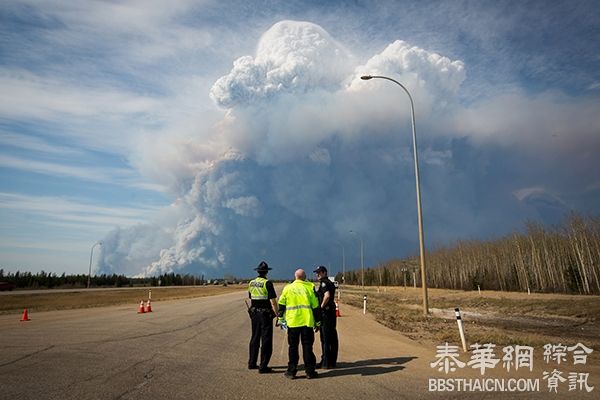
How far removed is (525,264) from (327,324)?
66197mm

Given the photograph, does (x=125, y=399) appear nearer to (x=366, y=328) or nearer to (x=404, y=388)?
(x=404, y=388)

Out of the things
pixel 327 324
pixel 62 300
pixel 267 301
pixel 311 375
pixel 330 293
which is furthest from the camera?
pixel 62 300

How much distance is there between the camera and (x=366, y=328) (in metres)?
17.2

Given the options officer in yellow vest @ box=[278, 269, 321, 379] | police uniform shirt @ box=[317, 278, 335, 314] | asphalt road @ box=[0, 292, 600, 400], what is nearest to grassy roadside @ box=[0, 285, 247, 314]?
asphalt road @ box=[0, 292, 600, 400]

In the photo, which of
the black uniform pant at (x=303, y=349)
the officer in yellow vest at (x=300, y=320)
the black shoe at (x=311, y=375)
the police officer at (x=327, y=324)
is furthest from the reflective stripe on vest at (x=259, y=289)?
the black shoe at (x=311, y=375)

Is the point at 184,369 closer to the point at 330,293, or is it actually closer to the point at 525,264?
the point at 330,293

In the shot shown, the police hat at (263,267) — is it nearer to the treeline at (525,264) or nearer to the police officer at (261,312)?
the police officer at (261,312)

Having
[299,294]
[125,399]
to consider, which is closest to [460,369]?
[299,294]

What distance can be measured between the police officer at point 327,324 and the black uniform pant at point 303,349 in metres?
0.98

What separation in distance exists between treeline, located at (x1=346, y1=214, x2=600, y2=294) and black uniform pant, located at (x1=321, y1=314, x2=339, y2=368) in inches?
2007

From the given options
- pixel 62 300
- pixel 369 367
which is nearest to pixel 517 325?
pixel 369 367

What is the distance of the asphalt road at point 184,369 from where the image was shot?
657 centimetres

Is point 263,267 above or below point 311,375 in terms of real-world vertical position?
above

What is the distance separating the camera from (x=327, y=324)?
9.13 metres
